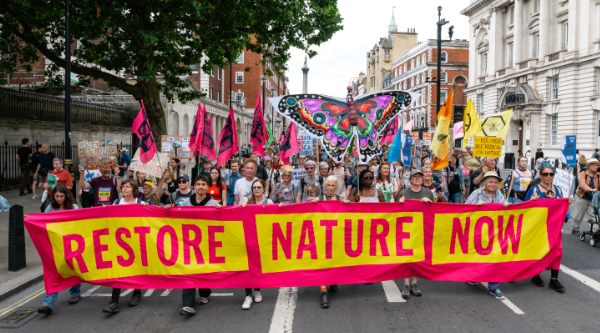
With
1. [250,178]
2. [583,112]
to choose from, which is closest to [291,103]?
[250,178]

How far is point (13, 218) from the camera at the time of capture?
6449 mm

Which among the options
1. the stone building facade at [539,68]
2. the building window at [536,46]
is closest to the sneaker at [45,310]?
the stone building facade at [539,68]

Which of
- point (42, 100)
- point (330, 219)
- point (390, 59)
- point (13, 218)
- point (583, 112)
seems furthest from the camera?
point (390, 59)

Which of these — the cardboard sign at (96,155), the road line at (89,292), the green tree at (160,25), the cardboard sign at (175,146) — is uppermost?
the green tree at (160,25)

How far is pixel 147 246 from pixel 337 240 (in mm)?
2427

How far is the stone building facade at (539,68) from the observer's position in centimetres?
3122

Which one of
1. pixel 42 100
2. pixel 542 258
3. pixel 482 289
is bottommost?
pixel 482 289

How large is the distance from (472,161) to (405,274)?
5.45 meters

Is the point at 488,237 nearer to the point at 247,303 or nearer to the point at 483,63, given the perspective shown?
the point at 247,303

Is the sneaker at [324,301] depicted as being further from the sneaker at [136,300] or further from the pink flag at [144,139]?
the pink flag at [144,139]

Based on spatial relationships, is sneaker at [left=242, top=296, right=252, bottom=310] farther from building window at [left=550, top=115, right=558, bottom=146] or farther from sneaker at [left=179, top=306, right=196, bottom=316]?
building window at [left=550, top=115, right=558, bottom=146]

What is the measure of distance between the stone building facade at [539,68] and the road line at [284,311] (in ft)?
107

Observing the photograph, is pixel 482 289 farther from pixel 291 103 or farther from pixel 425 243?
pixel 291 103

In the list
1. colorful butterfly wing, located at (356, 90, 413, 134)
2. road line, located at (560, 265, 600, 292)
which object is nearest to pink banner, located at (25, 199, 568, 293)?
road line, located at (560, 265, 600, 292)
